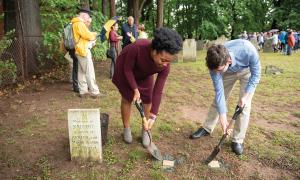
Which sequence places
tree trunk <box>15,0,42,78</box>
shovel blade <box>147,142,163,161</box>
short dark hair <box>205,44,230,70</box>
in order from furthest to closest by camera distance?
tree trunk <box>15,0,42,78</box>, shovel blade <box>147,142,163,161</box>, short dark hair <box>205,44,230,70</box>

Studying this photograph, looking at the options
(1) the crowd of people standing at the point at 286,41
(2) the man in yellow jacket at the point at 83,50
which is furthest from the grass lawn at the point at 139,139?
(1) the crowd of people standing at the point at 286,41

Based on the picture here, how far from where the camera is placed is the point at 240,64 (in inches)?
151

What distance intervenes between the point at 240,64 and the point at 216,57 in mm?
635

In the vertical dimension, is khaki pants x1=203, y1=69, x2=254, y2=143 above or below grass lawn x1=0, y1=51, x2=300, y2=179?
above

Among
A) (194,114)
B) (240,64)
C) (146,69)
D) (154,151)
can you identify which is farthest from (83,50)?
(240,64)

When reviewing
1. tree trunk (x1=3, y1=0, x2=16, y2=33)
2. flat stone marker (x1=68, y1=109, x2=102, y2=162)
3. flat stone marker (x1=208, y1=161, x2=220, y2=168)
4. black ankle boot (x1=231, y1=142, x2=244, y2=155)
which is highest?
tree trunk (x1=3, y1=0, x2=16, y2=33)

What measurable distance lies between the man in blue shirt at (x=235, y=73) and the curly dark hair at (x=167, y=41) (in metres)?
0.41

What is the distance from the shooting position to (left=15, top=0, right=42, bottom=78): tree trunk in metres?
8.05

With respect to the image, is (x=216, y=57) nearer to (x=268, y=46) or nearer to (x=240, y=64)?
(x=240, y=64)

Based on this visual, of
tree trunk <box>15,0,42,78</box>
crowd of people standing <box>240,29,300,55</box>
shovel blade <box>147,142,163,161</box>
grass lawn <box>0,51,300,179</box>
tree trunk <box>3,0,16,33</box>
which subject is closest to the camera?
grass lawn <box>0,51,300,179</box>

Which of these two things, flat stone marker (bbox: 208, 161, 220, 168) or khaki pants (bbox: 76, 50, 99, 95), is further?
khaki pants (bbox: 76, 50, 99, 95)

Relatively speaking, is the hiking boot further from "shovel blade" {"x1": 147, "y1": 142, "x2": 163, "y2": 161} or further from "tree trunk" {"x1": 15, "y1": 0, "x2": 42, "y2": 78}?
"tree trunk" {"x1": 15, "y1": 0, "x2": 42, "y2": 78}

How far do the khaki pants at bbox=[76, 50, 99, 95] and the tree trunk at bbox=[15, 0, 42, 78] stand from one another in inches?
81.1

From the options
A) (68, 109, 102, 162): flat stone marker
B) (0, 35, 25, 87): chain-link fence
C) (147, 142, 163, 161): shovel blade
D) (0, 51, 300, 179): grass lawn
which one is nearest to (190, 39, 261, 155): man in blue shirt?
(0, 51, 300, 179): grass lawn
